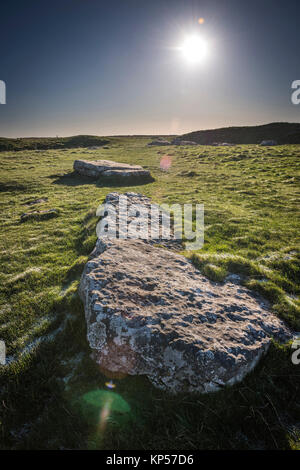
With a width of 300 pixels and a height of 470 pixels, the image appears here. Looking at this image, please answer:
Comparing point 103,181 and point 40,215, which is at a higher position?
point 103,181

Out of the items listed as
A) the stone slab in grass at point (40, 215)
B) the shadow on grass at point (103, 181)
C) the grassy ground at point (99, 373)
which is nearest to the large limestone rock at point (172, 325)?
the grassy ground at point (99, 373)

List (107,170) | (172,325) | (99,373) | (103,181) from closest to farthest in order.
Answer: (99,373), (172,325), (103,181), (107,170)

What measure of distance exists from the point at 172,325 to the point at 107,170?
22.6 meters

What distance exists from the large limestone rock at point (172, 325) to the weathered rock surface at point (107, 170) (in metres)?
18.6

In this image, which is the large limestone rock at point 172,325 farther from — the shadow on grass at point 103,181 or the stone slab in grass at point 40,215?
the shadow on grass at point 103,181

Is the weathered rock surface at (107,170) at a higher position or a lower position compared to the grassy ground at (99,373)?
higher

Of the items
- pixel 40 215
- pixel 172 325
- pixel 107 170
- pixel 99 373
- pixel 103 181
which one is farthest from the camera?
pixel 107 170

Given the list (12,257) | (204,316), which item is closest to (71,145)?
(12,257)

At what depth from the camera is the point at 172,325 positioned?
4.80 meters

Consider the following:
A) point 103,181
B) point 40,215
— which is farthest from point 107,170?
point 40,215

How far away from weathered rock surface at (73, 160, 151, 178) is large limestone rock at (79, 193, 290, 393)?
18.6 meters

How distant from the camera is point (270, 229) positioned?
36.9 feet

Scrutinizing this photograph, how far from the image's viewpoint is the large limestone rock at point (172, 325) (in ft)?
13.9

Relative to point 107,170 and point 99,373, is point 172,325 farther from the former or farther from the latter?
point 107,170
